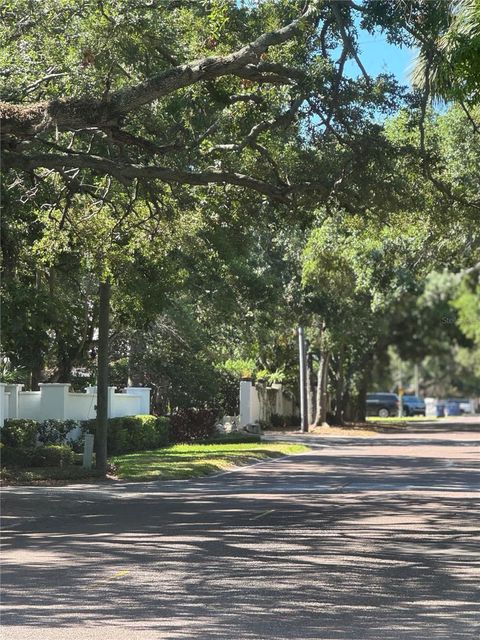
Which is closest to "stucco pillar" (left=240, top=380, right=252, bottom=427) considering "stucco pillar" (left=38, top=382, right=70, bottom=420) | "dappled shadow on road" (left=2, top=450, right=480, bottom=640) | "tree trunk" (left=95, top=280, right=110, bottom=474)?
"stucco pillar" (left=38, top=382, right=70, bottom=420)

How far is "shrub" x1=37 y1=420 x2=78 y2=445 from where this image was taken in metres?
27.3

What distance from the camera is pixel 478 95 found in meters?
10.4

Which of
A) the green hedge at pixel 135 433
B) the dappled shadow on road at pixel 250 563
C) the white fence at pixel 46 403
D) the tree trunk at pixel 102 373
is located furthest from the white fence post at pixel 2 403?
the dappled shadow on road at pixel 250 563

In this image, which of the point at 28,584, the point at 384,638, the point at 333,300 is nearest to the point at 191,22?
the point at 28,584

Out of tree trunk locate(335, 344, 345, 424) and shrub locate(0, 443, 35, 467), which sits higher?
tree trunk locate(335, 344, 345, 424)

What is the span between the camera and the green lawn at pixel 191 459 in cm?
2416

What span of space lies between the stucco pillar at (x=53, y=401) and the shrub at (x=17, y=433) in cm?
230

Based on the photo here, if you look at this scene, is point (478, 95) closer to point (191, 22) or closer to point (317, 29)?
point (317, 29)

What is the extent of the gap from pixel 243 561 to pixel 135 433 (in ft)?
65.2

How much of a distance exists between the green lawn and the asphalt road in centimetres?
209

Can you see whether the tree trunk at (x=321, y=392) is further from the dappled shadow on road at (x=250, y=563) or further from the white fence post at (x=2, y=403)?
the dappled shadow on road at (x=250, y=563)

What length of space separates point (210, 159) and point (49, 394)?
11592 millimetres

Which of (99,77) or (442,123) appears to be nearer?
(99,77)

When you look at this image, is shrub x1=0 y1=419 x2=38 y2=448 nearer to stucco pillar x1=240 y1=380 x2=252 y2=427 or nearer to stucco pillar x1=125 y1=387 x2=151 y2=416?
stucco pillar x1=125 y1=387 x2=151 y2=416
